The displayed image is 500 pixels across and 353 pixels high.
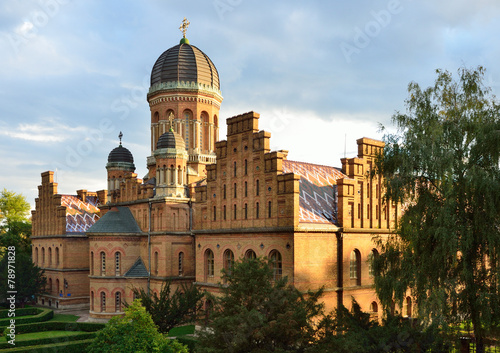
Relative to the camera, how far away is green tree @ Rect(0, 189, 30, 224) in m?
76.3

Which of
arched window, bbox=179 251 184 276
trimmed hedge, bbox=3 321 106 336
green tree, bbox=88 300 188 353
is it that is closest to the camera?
green tree, bbox=88 300 188 353

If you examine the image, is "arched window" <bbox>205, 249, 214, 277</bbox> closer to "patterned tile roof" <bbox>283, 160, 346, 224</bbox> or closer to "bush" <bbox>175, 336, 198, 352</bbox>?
"bush" <bbox>175, 336, 198, 352</bbox>

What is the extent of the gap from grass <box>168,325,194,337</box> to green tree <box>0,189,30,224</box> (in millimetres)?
46597

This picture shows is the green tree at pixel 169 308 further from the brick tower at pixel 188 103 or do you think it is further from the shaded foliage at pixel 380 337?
the brick tower at pixel 188 103

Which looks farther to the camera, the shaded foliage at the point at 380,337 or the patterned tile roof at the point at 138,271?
the patterned tile roof at the point at 138,271

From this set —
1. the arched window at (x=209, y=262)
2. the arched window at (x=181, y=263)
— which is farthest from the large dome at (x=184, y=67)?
the arched window at (x=209, y=262)

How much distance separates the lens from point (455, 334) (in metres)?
24.0

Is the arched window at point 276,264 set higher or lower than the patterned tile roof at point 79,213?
lower

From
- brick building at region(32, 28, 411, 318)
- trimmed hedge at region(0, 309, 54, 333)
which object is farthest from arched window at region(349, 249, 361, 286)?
trimmed hedge at region(0, 309, 54, 333)

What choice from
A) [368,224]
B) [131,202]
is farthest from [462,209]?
[131,202]

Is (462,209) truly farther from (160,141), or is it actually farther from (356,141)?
(160,141)

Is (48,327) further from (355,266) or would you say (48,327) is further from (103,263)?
(355,266)

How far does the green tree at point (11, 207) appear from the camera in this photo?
250 feet

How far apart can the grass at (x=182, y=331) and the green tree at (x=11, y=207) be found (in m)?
46.6
